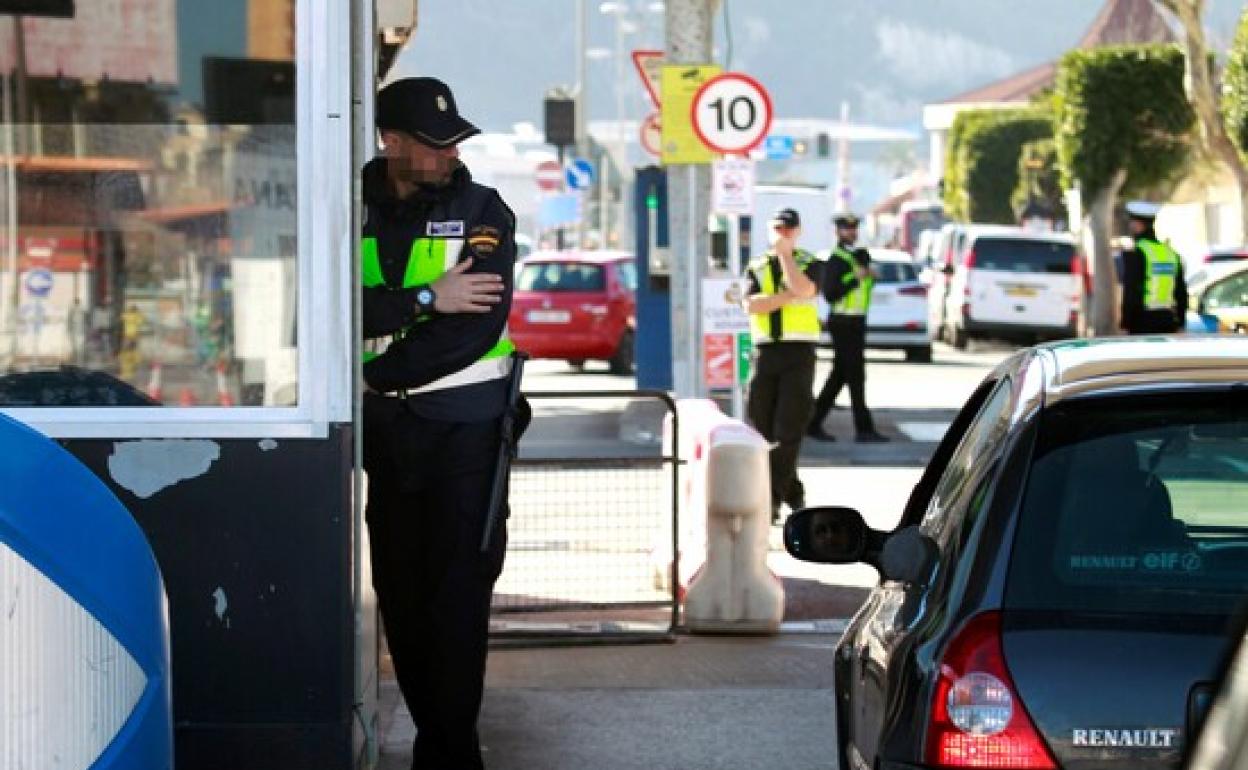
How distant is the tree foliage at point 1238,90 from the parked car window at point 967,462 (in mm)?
31722

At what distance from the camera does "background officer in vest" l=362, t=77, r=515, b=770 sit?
6539 millimetres

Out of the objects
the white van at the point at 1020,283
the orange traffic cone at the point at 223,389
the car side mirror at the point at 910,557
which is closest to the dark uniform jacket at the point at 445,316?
the orange traffic cone at the point at 223,389

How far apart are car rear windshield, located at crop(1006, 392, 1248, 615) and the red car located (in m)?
24.9

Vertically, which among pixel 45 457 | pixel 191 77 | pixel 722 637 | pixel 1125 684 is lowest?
pixel 722 637

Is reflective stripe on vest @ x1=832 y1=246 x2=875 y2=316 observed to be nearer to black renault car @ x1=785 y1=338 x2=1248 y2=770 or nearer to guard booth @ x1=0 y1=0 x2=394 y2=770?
guard booth @ x1=0 y1=0 x2=394 y2=770

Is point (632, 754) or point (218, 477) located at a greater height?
point (218, 477)

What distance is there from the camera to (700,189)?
18.1 meters

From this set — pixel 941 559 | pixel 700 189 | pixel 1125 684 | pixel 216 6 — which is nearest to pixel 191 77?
pixel 216 6

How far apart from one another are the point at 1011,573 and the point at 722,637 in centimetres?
542

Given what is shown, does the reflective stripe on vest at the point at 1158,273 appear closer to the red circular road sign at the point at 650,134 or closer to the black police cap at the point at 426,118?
the red circular road sign at the point at 650,134

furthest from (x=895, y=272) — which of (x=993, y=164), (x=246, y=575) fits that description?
(x=993, y=164)

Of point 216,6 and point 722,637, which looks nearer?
point 216,6

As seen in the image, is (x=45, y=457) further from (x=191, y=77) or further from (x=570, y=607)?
(x=570, y=607)

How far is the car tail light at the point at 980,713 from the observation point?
397 centimetres
